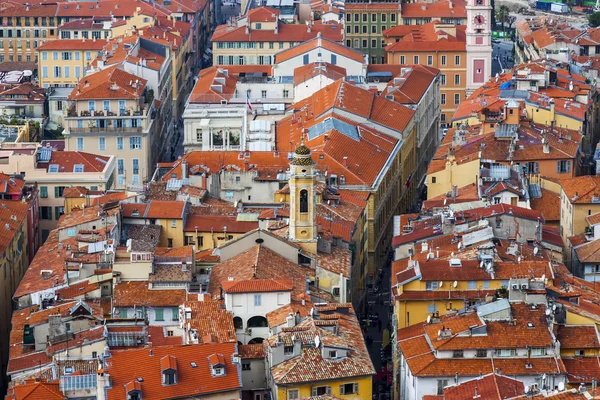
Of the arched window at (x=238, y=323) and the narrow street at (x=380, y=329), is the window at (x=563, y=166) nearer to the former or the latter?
the narrow street at (x=380, y=329)

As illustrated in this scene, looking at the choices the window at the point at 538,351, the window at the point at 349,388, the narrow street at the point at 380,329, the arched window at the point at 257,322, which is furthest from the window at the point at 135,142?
the window at the point at 538,351

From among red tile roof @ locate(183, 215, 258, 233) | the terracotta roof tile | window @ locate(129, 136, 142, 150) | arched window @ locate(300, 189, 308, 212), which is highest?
arched window @ locate(300, 189, 308, 212)

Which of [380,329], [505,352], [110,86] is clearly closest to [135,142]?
[110,86]

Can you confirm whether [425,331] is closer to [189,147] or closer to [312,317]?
[312,317]

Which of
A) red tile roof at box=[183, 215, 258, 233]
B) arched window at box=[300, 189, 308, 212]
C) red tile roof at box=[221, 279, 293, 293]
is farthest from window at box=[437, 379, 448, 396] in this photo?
red tile roof at box=[183, 215, 258, 233]

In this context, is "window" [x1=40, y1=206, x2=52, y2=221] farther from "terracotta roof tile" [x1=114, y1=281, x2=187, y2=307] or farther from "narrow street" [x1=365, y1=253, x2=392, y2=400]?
"terracotta roof tile" [x1=114, y1=281, x2=187, y2=307]

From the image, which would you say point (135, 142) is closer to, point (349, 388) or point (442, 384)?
point (349, 388)
